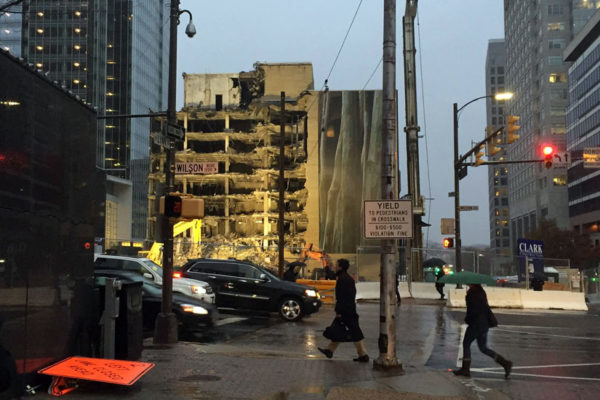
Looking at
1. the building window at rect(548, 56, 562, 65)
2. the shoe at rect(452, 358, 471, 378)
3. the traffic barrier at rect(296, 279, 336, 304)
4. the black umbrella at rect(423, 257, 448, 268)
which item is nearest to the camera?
the shoe at rect(452, 358, 471, 378)

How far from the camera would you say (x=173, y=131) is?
12.5m

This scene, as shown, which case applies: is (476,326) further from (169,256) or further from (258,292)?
(258,292)

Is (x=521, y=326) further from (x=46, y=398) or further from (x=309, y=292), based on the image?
(x=46, y=398)

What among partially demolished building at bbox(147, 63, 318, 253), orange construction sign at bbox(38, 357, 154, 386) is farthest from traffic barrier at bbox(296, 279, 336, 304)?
partially demolished building at bbox(147, 63, 318, 253)

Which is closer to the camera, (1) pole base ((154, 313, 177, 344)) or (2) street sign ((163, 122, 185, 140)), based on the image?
(1) pole base ((154, 313, 177, 344))

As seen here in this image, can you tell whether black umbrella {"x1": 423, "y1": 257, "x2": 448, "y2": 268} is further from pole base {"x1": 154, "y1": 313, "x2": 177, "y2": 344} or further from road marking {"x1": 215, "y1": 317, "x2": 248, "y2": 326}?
pole base {"x1": 154, "y1": 313, "x2": 177, "y2": 344}

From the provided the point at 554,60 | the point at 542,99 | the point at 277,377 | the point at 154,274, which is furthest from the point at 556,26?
the point at 277,377

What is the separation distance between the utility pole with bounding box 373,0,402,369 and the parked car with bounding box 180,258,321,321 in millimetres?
7980

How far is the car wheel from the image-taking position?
17.9 meters

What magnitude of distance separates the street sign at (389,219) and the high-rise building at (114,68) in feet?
285

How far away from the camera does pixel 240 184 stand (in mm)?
73875

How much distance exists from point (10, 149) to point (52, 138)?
3.13ft

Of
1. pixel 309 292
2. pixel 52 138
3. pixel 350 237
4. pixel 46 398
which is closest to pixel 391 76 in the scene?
pixel 52 138

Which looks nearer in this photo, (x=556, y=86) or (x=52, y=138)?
(x=52, y=138)
